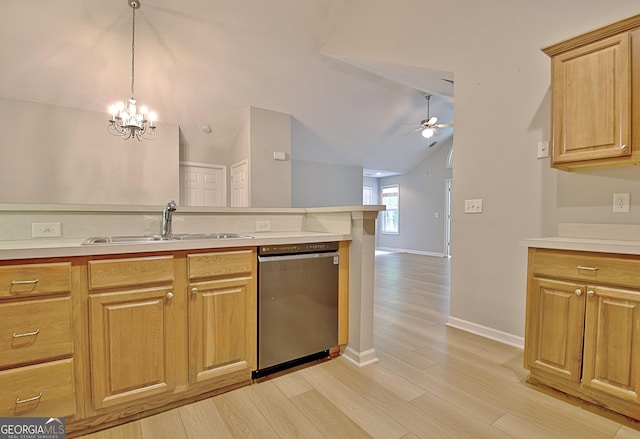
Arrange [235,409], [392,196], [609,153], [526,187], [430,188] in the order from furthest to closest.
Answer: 1. [392,196]
2. [430,188]
3. [526,187]
4. [609,153]
5. [235,409]

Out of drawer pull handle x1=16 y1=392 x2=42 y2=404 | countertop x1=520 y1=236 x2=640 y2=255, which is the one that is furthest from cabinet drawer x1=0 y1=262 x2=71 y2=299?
countertop x1=520 y1=236 x2=640 y2=255

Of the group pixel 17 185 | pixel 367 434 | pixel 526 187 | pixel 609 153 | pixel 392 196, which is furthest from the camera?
pixel 392 196

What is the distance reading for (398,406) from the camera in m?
1.65

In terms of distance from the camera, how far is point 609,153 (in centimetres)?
175

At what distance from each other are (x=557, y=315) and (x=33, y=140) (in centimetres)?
606

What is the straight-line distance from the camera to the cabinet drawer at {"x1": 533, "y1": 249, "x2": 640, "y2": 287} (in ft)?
4.90

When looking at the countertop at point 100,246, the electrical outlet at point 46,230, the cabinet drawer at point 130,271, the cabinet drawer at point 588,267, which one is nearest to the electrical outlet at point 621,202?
the cabinet drawer at point 588,267

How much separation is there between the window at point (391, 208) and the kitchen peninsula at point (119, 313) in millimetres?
7458

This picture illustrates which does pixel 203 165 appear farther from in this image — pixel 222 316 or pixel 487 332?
pixel 487 332

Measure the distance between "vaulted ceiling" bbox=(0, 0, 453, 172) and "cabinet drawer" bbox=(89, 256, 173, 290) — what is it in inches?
119

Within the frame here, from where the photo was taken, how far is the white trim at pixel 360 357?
2107mm

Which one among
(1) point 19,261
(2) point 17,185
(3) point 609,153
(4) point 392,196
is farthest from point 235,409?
(4) point 392,196

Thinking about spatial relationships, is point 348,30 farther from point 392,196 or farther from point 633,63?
point 392,196

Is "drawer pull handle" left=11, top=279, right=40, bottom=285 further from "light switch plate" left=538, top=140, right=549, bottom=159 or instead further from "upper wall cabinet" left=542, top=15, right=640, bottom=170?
"light switch plate" left=538, top=140, right=549, bottom=159
